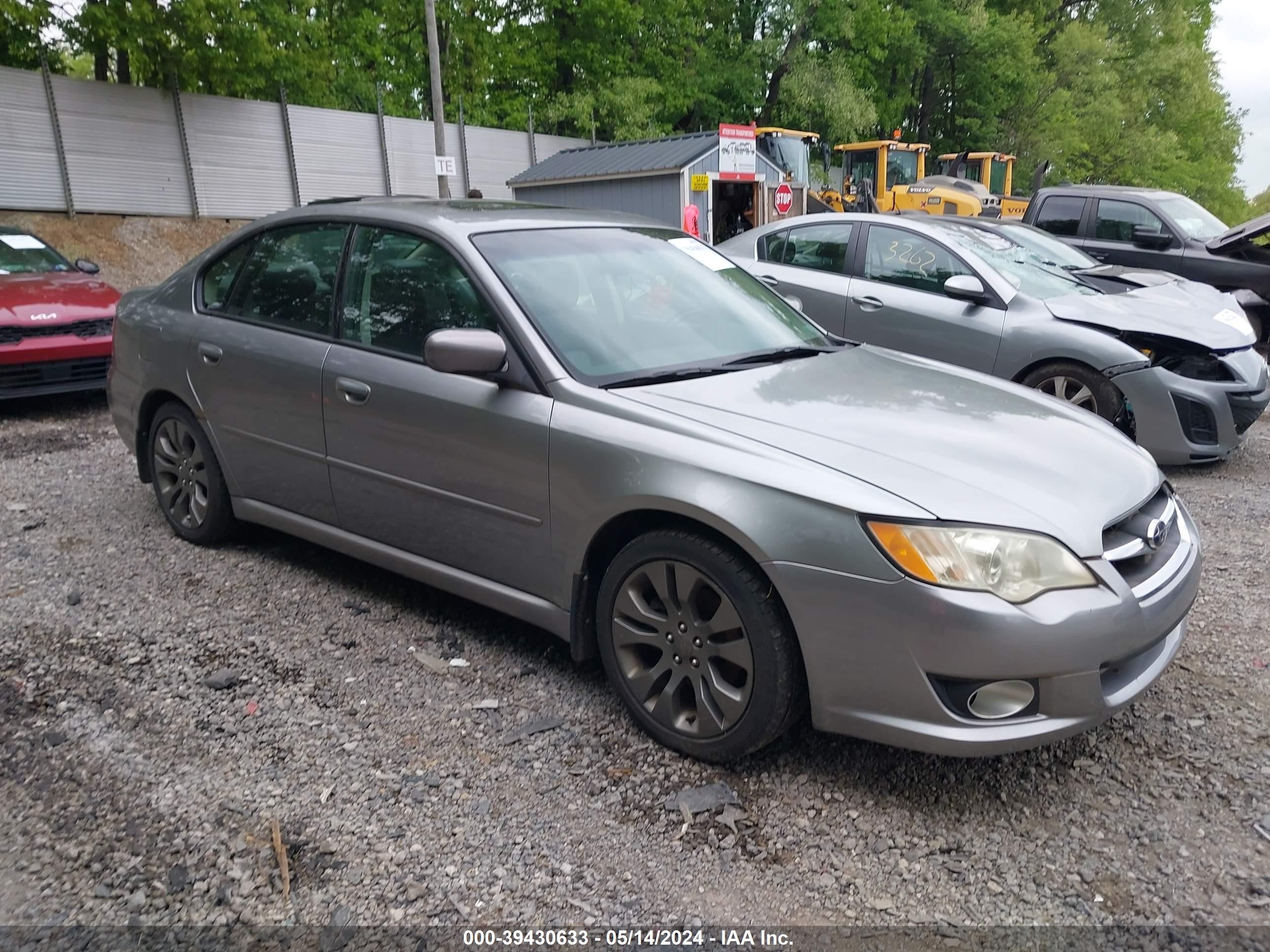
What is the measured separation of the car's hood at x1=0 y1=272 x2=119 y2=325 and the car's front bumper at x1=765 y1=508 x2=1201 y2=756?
21.5ft

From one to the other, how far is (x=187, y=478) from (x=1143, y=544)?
396 cm

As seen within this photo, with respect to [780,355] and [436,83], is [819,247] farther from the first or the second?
[436,83]

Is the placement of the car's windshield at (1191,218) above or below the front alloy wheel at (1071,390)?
above

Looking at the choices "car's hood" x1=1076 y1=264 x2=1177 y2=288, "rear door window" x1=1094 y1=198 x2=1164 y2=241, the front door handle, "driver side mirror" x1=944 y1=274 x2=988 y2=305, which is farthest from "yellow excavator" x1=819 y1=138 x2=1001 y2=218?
the front door handle

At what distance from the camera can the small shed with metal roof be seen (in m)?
18.6

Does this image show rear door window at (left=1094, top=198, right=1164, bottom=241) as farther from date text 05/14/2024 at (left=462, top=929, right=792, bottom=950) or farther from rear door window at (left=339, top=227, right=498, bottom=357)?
date text 05/14/2024 at (left=462, top=929, right=792, bottom=950)

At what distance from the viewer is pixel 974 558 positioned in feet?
7.93

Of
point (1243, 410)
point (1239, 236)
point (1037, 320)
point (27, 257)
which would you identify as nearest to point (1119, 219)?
point (1239, 236)

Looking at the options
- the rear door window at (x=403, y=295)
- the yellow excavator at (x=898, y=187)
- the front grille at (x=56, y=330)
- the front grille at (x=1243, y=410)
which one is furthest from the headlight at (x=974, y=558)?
the yellow excavator at (x=898, y=187)

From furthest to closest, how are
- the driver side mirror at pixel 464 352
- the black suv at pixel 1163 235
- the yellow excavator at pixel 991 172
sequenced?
the yellow excavator at pixel 991 172 < the black suv at pixel 1163 235 < the driver side mirror at pixel 464 352

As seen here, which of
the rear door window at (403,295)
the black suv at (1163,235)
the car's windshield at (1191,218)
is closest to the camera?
the rear door window at (403,295)

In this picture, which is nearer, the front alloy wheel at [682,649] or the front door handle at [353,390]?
the front alloy wheel at [682,649]

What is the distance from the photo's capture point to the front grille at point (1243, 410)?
588 cm

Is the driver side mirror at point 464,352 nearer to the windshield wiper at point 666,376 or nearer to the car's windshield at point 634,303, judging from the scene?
the car's windshield at point 634,303
